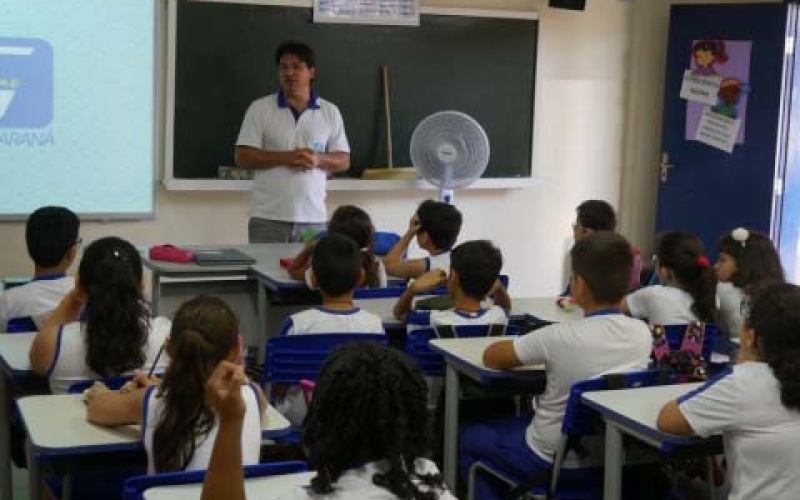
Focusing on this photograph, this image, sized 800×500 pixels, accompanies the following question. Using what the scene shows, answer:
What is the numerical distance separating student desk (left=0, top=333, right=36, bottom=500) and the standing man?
90.9 inches

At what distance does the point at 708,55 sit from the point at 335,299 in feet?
14.7

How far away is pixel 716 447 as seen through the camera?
268 centimetres

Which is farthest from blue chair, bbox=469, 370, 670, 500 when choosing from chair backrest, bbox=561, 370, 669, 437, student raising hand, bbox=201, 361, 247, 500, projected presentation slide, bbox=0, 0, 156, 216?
projected presentation slide, bbox=0, 0, 156, 216

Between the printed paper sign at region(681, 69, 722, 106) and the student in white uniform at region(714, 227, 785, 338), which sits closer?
the student in white uniform at region(714, 227, 785, 338)

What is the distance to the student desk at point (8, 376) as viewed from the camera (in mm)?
2963

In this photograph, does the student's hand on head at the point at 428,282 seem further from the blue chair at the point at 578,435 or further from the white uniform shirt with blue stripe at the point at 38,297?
the white uniform shirt with blue stripe at the point at 38,297

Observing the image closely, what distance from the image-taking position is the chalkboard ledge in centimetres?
607

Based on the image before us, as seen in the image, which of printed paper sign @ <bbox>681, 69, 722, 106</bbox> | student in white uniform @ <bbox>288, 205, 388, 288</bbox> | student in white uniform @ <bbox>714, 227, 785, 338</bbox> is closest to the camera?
student in white uniform @ <bbox>714, 227, 785, 338</bbox>

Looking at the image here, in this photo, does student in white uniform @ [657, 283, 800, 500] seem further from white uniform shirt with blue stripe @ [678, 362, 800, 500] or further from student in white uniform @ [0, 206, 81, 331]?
student in white uniform @ [0, 206, 81, 331]

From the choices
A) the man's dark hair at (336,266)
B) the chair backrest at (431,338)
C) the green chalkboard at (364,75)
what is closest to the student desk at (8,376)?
the man's dark hair at (336,266)

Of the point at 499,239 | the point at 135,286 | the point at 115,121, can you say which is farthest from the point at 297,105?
the point at 135,286

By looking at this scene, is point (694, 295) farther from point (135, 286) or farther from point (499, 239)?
point (499, 239)

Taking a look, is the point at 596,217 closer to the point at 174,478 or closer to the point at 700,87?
the point at 700,87

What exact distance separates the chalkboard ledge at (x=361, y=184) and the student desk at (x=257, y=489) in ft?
13.4
